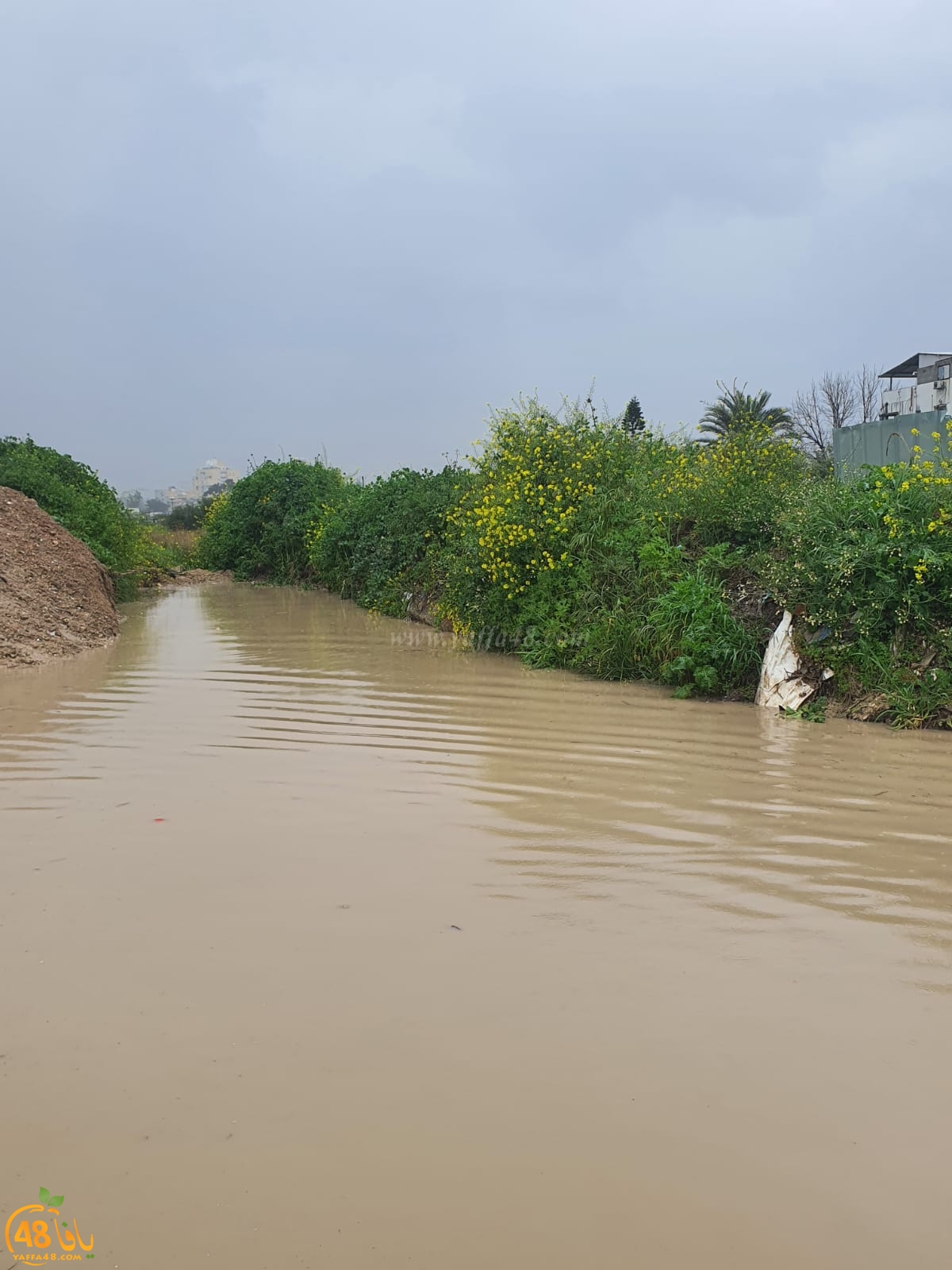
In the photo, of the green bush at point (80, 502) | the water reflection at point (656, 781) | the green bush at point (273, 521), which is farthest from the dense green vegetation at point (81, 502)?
the water reflection at point (656, 781)

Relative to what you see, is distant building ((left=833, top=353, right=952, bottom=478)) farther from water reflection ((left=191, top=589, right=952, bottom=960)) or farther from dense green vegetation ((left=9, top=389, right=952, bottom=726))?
water reflection ((left=191, top=589, right=952, bottom=960))

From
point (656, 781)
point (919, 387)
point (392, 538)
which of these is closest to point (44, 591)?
point (392, 538)

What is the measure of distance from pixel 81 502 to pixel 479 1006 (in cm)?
→ 1550

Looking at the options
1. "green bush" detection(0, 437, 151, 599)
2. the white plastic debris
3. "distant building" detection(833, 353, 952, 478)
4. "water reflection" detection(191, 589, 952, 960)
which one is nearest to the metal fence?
"distant building" detection(833, 353, 952, 478)

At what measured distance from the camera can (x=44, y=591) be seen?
12.0 meters

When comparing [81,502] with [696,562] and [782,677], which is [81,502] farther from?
[782,677]

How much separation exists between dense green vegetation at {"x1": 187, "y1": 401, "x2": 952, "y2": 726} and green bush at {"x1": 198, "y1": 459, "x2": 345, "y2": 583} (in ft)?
33.5

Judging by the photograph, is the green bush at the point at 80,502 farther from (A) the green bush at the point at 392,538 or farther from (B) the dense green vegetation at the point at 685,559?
(A) the green bush at the point at 392,538

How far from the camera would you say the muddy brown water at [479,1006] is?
232cm

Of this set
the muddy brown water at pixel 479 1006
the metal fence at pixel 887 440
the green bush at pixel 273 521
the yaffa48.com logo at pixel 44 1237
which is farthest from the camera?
the green bush at pixel 273 521

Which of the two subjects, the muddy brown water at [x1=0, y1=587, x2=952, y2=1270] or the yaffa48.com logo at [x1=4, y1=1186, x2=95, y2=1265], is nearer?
the yaffa48.com logo at [x1=4, y1=1186, x2=95, y2=1265]

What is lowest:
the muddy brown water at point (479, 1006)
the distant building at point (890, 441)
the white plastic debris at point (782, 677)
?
the muddy brown water at point (479, 1006)

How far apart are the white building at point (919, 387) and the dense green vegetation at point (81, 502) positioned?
31287 mm

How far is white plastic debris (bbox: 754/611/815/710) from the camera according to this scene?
789 centimetres
